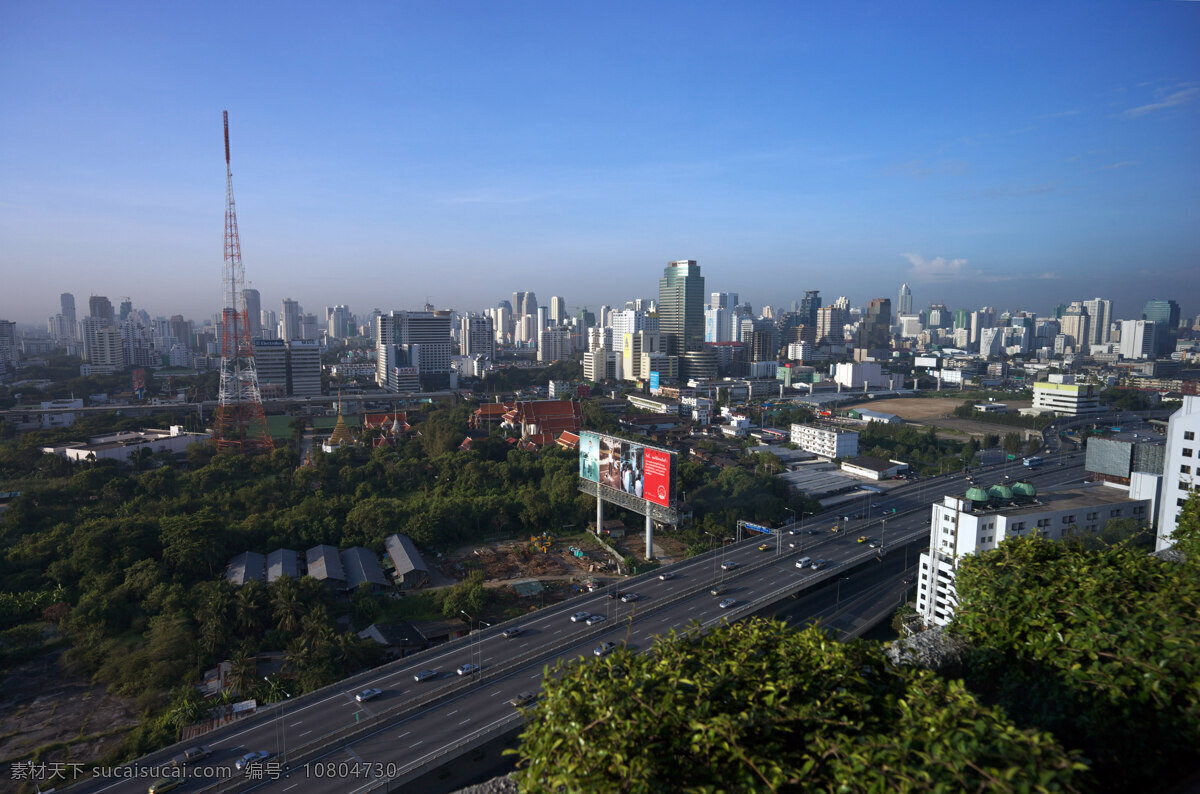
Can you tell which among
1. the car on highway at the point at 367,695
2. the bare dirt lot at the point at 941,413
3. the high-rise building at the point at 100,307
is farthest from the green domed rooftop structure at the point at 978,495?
the high-rise building at the point at 100,307

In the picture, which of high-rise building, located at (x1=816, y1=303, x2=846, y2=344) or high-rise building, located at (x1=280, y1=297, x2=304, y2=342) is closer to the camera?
high-rise building, located at (x1=816, y1=303, x2=846, y2=344)

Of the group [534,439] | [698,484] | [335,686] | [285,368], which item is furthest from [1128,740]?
[285,368]

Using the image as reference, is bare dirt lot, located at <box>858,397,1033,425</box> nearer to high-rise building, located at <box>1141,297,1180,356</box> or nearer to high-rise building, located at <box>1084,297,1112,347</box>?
high-rise building, located at <box>1141,297,1180,356</box>

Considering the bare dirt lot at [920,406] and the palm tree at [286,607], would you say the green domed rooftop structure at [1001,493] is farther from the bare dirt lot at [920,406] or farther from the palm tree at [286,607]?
the bare dirt lot at [920,406]

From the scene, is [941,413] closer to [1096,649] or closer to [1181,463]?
[1181,463]

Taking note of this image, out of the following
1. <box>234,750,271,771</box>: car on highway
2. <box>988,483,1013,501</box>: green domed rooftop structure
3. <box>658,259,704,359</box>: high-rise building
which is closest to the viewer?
<box>234,750,271,771</box>: car on highway

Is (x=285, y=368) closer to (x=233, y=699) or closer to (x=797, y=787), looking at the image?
(x=233, y=699)

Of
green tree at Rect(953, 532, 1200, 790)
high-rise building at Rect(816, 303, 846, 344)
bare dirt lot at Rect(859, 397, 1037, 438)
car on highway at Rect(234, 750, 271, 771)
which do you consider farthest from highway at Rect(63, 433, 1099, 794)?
high-rise building at Rect(816, 303, 846, 344)
